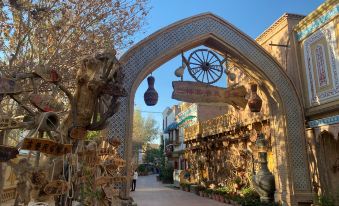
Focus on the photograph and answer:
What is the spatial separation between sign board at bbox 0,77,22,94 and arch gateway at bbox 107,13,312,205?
3.56 meters

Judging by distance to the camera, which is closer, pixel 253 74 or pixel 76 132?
pixel 76 132

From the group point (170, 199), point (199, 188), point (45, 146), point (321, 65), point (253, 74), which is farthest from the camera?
point (199, 188)

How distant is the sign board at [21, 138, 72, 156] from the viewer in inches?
131

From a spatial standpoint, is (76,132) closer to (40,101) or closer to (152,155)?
(40,101)

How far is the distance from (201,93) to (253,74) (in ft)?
6.73

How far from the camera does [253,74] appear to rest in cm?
941

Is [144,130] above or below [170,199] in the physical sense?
above

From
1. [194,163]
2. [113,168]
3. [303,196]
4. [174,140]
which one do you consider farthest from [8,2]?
[174,140]

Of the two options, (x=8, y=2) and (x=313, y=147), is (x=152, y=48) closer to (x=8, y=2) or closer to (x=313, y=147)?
(x=8, y=2)

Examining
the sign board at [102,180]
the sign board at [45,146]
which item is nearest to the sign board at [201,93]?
the sign board at [102,180]

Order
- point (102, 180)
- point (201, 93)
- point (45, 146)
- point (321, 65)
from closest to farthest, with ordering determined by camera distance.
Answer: point (45, 146) < point (102, 180) < point (201, 93) < point (321, 65)

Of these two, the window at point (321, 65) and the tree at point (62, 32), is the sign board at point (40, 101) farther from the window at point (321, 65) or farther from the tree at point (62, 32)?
the window at point (321, 65)

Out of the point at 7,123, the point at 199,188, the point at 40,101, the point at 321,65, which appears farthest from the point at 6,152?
the point at 199,188

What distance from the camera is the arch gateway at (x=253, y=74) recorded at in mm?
7926
